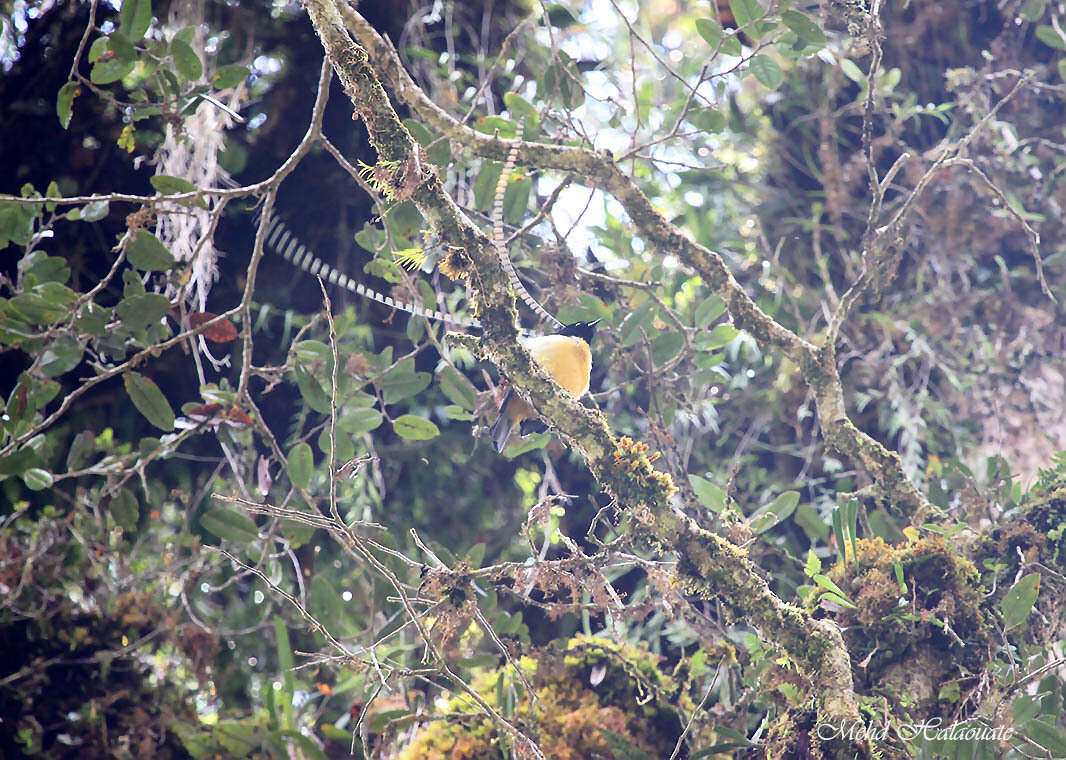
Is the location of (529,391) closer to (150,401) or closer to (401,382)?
(401,382)

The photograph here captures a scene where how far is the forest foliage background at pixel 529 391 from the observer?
1.05m

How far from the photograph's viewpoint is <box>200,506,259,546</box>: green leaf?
3.90 feet

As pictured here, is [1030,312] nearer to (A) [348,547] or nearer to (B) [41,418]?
(A) [348,547]

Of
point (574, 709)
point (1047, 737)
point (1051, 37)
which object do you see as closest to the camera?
point (1047, 737)

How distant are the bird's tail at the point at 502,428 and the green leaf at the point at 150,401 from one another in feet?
1.58

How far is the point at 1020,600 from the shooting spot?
3.31 ft

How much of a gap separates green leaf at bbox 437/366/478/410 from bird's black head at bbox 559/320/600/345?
175 mm

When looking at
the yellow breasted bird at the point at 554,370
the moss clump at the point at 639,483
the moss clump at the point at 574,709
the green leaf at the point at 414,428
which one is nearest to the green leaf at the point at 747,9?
the yellow breasted bird at the point at 554,370

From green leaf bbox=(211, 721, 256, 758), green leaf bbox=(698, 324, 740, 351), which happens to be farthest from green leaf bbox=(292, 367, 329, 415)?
green leaf bbox=(698, 324, 740, 351)

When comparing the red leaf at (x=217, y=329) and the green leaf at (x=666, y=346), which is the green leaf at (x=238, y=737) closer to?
the red leaf at (x=217, y=329)

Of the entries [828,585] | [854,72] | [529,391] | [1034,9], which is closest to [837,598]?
[828,585]

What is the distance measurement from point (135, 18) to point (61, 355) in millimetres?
503

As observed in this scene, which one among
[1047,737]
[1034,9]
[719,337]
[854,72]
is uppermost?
[1034,9]

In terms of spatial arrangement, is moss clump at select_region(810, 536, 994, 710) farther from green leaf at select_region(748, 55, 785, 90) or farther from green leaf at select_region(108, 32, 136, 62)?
green leaf at select_region(108, 32, 136, 62)
